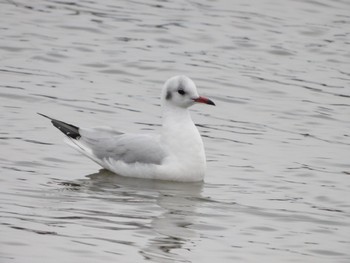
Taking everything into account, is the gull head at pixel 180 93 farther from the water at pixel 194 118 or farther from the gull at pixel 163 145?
the water at pixel 194 118

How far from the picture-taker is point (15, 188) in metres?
10.5

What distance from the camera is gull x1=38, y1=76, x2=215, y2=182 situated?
1149 centimetres

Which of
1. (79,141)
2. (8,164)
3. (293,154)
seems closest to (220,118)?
(293,154)

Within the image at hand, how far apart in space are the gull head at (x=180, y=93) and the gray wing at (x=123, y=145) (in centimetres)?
44

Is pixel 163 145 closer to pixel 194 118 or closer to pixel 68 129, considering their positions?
pixel 68 129

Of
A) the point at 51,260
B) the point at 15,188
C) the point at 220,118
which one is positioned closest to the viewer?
the point at 51,260

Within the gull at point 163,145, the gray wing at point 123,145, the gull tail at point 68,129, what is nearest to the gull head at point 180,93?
the gull at point 163,145

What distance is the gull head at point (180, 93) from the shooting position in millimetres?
11734

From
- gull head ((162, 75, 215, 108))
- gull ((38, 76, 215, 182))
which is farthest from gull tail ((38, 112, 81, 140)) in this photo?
gull head ((162, 75, 215, 108))

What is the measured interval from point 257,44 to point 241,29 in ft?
2.66

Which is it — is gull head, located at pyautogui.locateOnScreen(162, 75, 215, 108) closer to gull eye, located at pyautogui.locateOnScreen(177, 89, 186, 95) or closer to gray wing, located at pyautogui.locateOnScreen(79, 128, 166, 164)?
gull eye, located at pyautogui.locateOnScreen(177, 89, 186, 95)

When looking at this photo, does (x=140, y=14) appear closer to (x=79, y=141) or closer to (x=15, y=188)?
(x=79, y=141)

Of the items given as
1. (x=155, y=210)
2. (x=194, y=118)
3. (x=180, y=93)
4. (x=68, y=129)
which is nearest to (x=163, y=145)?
(x=180, y=93)

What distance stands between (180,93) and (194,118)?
2371mm
